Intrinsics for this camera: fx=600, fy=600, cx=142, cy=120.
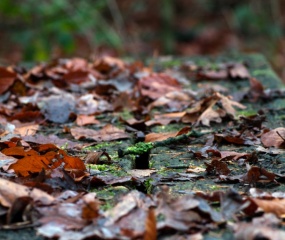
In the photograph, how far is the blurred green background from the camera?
21.4 feet

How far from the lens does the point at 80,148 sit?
89.4 inches

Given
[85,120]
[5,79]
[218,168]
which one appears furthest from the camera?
[5,79]

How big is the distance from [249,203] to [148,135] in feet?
3.03

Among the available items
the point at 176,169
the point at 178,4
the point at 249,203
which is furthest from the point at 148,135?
the point at 178,4

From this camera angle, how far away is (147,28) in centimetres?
1107

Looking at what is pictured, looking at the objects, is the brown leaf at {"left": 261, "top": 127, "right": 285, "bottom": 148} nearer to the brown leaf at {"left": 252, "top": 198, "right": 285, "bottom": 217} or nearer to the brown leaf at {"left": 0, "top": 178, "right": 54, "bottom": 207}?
the brown leaf at {"left": 252, "top": 198, "right": 285, "bottom": 217}

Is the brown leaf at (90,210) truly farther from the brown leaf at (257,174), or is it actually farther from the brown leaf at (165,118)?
the brown leaf at (165,118)

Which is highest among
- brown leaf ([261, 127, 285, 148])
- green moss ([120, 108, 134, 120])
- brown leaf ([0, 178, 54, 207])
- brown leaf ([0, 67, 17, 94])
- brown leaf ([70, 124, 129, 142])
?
brown leaf ([0, 67, 17, 94])

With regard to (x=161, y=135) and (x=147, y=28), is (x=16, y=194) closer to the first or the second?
(x=161, y=135)

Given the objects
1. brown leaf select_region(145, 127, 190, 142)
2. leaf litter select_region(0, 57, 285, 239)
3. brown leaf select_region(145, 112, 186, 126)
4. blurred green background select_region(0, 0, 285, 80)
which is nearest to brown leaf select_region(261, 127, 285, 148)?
leaf litter select_region(0, 57, 285, 239)

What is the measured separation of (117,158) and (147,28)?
9150 millimetres

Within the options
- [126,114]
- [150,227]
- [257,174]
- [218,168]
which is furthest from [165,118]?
[150,227]

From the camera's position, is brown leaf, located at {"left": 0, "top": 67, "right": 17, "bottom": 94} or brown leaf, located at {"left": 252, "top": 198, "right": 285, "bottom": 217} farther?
brown leaf, located at {"left": 0, "top": 67, "right": 17, "bottom": 94}

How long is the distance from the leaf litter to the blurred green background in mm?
2716
